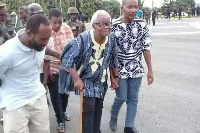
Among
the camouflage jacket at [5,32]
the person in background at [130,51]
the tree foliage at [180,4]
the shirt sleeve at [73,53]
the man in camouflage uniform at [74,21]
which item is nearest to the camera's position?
the shirt sleeve at [73,53]

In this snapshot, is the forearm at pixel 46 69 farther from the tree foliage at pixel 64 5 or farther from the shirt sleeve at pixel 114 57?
the tree foliage at pixel 64 5

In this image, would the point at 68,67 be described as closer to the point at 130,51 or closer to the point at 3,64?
the point at 3,64

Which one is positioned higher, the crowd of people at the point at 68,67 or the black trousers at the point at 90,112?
the crowd of people at the point at 68,67

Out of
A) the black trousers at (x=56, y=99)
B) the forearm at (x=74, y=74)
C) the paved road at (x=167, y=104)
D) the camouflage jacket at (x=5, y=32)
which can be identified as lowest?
the paved road at (x=167, y=104)

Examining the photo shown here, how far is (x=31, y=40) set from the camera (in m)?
2.62

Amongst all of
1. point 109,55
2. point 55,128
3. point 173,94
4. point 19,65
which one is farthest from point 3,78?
point 173,94

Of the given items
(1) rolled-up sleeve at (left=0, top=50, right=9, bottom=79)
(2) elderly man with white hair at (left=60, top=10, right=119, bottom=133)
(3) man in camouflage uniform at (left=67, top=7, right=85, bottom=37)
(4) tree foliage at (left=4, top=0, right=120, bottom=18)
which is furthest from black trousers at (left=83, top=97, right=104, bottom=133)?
(4) tree foliage at (left=4, top=0, right=120, bottom=18)

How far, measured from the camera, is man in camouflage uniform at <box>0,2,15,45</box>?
521cm

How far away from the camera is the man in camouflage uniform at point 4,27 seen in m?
5.21

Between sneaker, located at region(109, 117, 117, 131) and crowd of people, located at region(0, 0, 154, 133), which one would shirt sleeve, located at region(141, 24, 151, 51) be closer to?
crowd of people, located at region(0, 0, 154, 133)

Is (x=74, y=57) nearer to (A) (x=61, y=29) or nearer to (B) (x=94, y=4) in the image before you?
(A) (x=61, y=29)

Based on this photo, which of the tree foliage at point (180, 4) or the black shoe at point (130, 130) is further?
the tree foliage at point (180, 4)

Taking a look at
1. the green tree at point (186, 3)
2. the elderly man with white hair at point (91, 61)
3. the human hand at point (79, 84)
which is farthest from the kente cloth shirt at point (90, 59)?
the green tree at point (186, 3)

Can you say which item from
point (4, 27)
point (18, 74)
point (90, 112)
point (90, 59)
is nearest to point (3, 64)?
point (18, 74)
